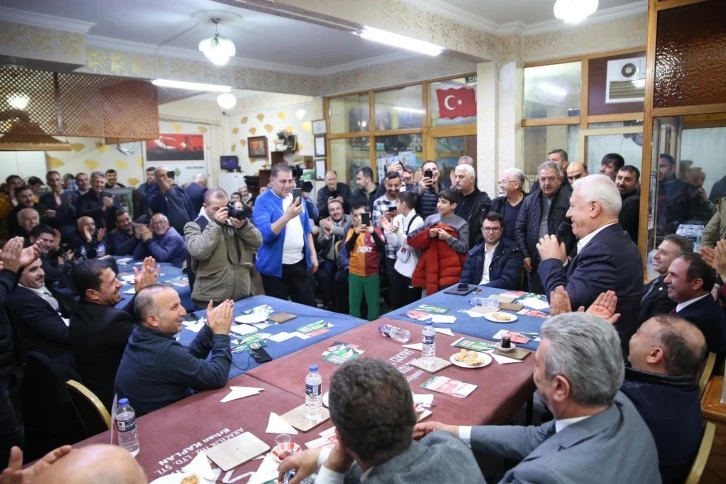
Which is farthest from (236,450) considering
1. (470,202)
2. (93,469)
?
(470,202)

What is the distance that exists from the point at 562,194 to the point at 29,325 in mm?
4088

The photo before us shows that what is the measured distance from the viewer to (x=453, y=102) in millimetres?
7117

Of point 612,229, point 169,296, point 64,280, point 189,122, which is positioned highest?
point 189,122

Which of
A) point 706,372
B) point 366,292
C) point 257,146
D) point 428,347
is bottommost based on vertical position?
point 366,292

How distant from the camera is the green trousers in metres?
4.71

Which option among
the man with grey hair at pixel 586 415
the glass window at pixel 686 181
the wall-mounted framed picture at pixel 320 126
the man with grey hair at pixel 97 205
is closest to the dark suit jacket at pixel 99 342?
the man with grey hair at pixel 586 415

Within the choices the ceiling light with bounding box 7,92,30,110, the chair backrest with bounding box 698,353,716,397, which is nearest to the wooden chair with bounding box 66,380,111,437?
the chair backrest with bounding box 698,353,716,397

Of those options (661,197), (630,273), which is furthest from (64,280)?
(661,197)

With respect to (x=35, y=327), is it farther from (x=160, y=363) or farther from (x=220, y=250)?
(x=160, y=363)

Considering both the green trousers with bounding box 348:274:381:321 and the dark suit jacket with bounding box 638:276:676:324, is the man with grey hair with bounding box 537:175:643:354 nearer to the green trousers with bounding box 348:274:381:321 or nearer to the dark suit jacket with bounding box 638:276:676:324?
the dark suit jacket with bounding box 638:276:676:324

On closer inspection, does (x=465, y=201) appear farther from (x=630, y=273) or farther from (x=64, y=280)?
(x=64, y=280)

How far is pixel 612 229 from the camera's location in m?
2.23

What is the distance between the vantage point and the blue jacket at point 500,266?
12.7ft

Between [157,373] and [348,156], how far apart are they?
23.7ft
